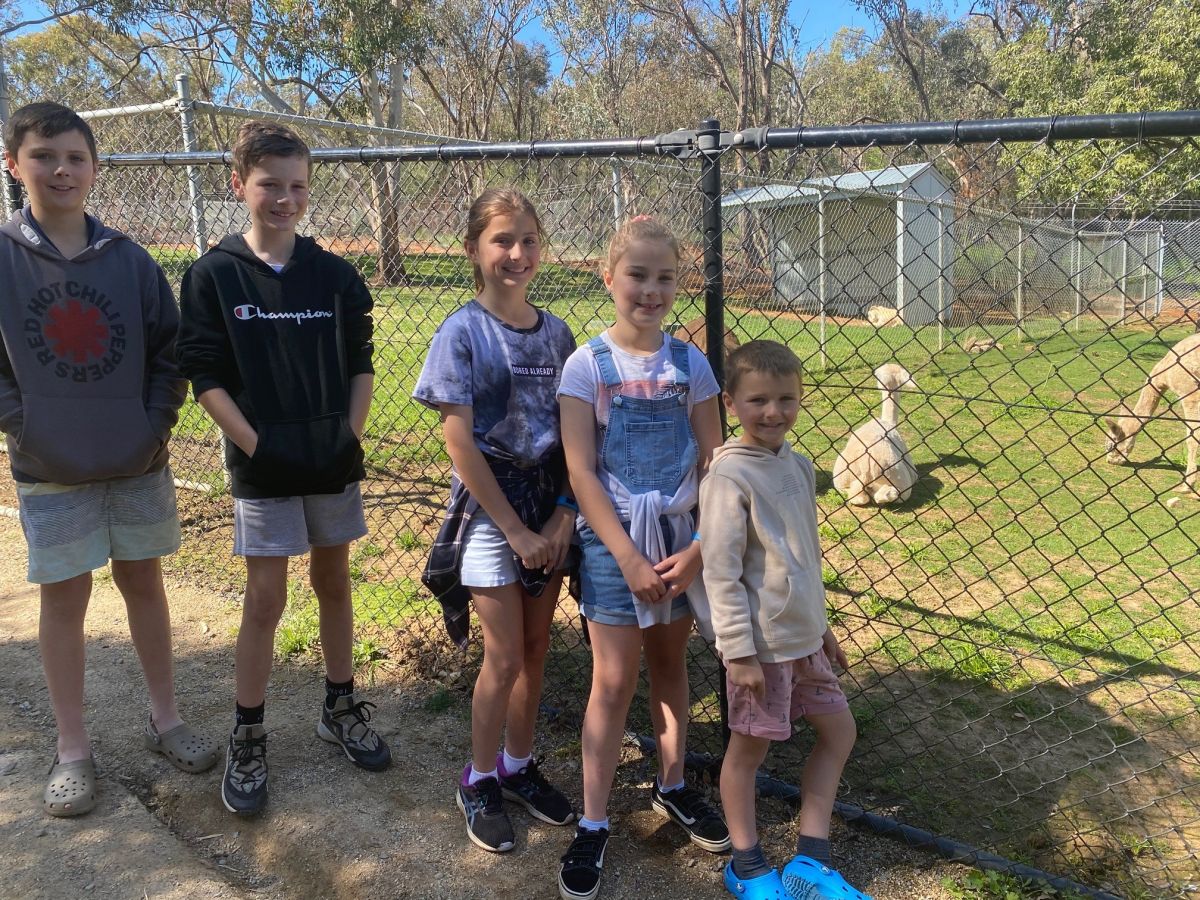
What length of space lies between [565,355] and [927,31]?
36045mm

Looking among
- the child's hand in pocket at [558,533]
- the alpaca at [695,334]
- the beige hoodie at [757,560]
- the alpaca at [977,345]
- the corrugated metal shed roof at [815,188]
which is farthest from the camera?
the alpaca at [977,345]

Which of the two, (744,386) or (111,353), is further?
(111,353)

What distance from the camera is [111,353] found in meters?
2.65

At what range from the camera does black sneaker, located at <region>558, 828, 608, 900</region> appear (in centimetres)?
231

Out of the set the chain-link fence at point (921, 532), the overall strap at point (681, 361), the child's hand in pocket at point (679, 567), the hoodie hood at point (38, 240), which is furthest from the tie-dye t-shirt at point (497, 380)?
the hoodie hood at point (38, 240)

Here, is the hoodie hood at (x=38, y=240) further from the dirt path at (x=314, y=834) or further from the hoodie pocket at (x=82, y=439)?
the dirt path at (x=314, y=834)

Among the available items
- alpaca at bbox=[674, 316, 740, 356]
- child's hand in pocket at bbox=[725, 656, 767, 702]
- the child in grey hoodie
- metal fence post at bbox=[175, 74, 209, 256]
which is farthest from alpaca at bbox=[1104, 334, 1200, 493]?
the child in grey hoodie

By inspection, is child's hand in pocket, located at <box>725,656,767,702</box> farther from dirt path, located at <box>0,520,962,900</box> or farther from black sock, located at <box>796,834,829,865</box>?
dirt path, located at <box>0,520,962,900</box>

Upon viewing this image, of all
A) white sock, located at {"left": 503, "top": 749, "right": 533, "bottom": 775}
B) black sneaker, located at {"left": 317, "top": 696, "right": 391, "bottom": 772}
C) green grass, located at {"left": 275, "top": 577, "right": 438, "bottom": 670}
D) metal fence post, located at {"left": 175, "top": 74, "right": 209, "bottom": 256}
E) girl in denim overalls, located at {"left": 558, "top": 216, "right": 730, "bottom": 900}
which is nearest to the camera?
girl in denim overalls, located at {"left": 558, "top": 216, "right": 730, "bottom": 900}

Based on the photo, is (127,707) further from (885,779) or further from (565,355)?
(885,779)

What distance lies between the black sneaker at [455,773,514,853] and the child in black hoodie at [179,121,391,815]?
0.66 meters

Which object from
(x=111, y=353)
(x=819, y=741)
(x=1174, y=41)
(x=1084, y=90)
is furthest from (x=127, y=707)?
(x=1084, y=90)

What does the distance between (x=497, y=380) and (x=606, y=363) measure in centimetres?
30

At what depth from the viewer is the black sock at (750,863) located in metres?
2.29
